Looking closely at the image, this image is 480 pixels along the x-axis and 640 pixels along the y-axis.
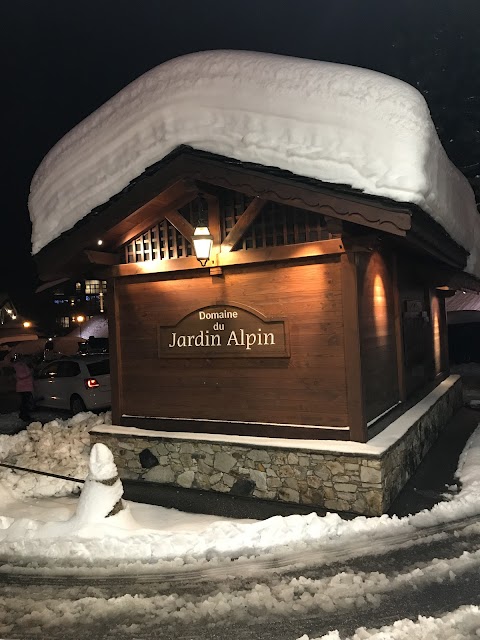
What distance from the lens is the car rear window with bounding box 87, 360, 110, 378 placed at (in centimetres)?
1516

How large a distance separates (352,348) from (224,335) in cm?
216

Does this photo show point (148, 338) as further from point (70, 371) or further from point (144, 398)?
point (70, 371)

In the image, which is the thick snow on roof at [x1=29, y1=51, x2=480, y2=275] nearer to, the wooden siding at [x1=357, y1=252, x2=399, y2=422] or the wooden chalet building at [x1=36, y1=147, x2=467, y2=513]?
the wooden chalet building at [x1=36, y1=147, x2=467, y2=513]

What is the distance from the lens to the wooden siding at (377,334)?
794 centimetres

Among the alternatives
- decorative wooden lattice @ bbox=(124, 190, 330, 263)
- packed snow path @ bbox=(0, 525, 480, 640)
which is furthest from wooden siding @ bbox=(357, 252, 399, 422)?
packed snow path @ bbox=(0, 525, 480, 640)

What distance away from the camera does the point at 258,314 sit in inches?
324

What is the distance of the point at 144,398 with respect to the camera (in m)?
9.44

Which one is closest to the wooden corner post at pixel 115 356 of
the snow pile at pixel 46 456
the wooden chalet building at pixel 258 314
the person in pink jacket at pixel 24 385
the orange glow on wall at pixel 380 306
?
the wooden chalet building at pixel 258 314

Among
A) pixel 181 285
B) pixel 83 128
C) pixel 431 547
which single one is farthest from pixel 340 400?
pixel 83 128

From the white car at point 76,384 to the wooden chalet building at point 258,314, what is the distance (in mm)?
5634

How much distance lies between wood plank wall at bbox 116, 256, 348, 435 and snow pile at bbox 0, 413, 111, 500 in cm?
153

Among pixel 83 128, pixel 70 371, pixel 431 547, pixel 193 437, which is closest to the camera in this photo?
pixel 431 547

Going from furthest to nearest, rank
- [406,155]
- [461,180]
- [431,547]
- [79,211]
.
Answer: [461,180] → [79,211] → [406,155] → [431,547]

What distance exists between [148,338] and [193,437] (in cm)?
201
